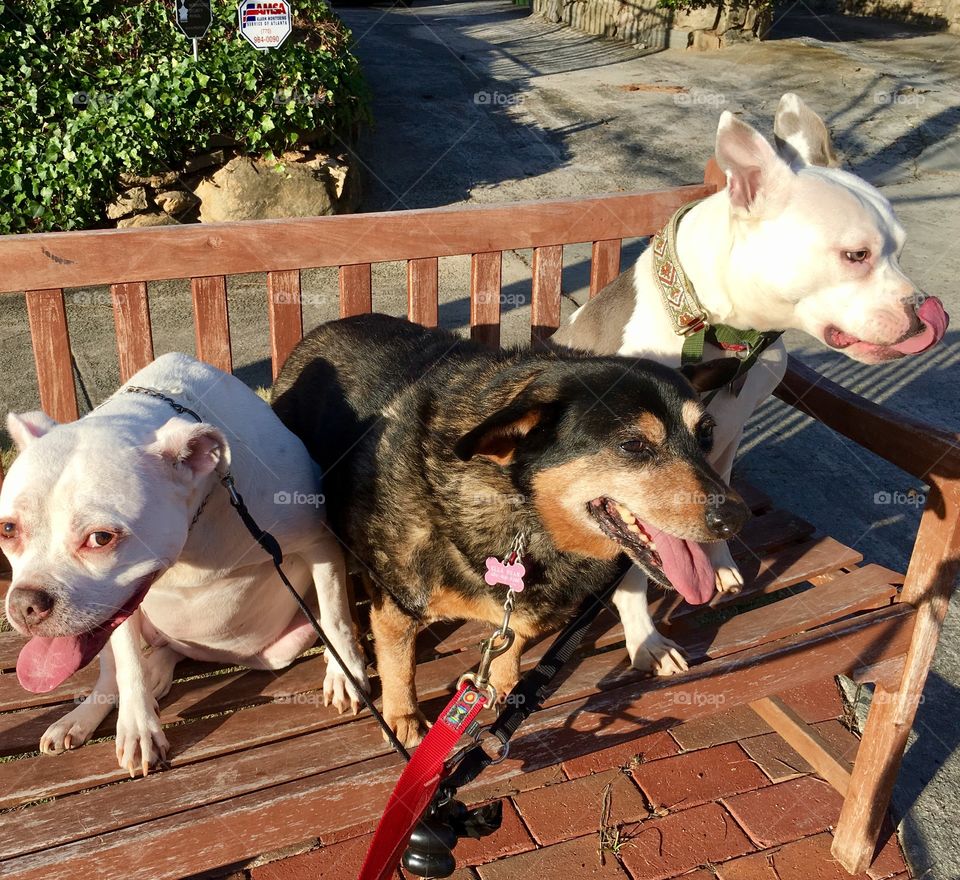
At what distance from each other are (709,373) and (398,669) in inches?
50.3

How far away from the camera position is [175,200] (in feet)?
24.2

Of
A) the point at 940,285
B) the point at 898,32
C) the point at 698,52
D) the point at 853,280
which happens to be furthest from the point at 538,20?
the point at 853,280

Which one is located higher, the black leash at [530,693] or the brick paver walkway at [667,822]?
the black leash at [530,693]

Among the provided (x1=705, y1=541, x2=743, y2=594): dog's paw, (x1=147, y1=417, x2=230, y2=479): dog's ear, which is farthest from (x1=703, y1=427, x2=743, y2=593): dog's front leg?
(x1=147, y1=417, x2=230, y2=479): dog's ear

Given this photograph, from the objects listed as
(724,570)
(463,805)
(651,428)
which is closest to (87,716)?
(463,805)

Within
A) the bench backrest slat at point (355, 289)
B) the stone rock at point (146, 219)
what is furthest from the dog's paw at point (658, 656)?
the stone rock at point (146, 219)

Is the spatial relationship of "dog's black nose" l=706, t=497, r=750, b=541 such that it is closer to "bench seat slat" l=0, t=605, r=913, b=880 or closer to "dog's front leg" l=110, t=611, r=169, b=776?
"bench seat slat" l=0, t=605, r=913, b=880

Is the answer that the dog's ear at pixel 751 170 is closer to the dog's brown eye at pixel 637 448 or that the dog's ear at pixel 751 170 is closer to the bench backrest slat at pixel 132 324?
the dog's brown eye at pixel 637 448

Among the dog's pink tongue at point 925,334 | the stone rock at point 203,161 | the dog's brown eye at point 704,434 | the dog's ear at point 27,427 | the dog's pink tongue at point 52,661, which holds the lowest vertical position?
the stone rock at point 203,161

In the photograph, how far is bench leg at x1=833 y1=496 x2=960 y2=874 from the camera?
279cm

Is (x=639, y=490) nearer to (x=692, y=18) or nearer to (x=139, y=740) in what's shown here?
(x=139, y=740)

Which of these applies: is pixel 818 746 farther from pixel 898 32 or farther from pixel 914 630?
pixel 898 32

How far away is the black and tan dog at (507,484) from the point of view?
223 centimetres

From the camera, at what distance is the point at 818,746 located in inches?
123
